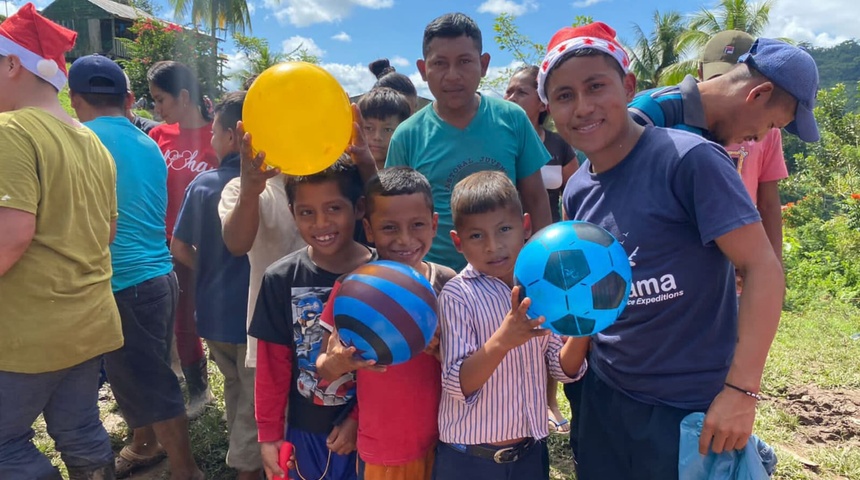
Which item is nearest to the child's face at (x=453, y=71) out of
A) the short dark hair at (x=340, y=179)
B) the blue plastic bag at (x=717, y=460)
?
the short dark hair at (x=340, y=179)

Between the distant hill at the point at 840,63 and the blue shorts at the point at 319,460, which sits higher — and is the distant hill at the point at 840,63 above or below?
above

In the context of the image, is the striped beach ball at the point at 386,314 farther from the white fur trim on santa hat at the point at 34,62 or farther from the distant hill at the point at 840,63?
the distant hill at the point at 840,63

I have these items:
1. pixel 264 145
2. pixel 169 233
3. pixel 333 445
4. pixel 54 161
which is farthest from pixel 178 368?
pixel 264 145

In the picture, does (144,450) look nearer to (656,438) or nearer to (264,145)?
(264,145)

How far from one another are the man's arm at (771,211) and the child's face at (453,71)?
2.07 metres

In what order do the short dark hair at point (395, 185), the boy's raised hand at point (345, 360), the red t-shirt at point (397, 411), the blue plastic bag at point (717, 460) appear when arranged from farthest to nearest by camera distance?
1. the short dark hair at point (395, 185)
2. the red t-shirt at point (397, 411)
3. the boy's raised hand at point (345, 360)
4. the blue plastic bag at point (717, 460)

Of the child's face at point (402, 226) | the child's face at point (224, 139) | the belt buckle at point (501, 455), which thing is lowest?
the belt buckle at point (501, 455)

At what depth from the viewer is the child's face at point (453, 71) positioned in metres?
2.85

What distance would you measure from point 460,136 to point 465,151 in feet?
0.31

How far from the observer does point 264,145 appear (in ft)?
6.75

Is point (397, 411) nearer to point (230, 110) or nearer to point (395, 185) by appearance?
point (395, 185)

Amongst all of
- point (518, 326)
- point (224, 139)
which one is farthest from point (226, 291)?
point (518, 326)

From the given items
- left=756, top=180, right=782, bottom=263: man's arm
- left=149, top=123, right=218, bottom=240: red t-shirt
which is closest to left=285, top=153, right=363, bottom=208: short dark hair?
left=149, top=123, right=218, bottom=240: red t-shirt

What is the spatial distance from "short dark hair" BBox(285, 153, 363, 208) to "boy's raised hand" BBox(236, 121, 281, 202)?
13 cm
